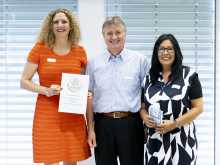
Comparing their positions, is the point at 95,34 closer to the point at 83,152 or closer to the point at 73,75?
the point at 73,75

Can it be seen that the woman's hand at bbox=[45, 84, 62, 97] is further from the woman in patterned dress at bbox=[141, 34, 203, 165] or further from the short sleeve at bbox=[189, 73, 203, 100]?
the short sleeve at bbox=[189, 73, 203, 100]

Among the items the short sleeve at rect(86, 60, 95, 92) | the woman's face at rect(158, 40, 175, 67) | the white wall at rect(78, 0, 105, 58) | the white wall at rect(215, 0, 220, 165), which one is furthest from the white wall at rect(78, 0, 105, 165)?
the white wall at rect(215, 0, 220, 165)

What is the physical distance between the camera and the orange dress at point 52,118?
7.50 feet

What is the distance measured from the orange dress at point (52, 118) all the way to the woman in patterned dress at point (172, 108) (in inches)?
21.1

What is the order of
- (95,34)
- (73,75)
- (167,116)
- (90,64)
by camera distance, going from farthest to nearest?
(95,34) → (90,64) → (73,75) → (167,116)

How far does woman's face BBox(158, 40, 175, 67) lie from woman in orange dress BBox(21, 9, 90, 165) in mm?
570

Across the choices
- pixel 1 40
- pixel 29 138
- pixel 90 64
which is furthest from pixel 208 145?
pixel 1 40

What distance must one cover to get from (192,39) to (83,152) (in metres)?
1.42

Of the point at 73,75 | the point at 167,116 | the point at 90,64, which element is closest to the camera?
the point at 167,116

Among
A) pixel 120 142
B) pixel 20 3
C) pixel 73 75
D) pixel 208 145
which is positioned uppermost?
pixel 20 3

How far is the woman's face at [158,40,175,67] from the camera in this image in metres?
2.16

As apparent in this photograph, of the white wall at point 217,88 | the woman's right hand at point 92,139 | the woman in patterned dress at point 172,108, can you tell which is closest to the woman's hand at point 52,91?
the woman's right hand at point 92,139

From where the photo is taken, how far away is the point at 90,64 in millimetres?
2418

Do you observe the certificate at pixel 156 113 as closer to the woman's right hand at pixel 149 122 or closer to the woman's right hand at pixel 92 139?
the woman's right hand at pixel 149 122
